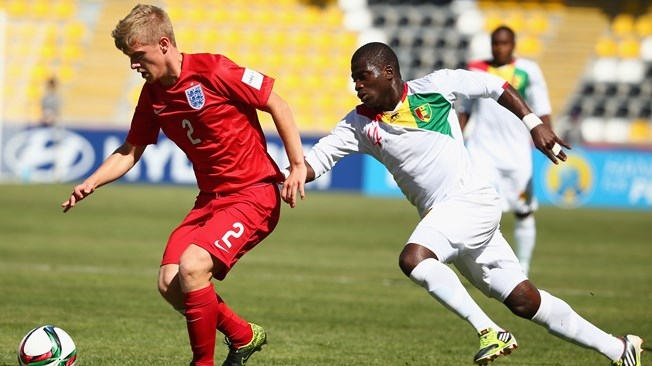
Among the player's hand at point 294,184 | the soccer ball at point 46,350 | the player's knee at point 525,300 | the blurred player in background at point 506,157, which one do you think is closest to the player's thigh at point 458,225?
the player's knee at point 525,300

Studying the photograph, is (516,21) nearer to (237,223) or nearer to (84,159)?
(84,159)

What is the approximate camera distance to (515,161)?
11781 millimetres

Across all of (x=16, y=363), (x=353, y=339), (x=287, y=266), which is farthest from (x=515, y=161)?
(x=16, y=363)

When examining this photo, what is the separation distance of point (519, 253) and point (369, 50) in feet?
20.0

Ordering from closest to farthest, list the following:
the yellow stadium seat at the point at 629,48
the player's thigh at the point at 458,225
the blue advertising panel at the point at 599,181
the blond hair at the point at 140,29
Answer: the blond hair at the point at 140,29
the player's thigh at the point at 458,225
the blue advertising panel at the point at 599,181
the yellow stadium seat at the point at 629,48

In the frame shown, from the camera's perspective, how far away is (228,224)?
6.20 metres

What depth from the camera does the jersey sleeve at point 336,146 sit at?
671 cm

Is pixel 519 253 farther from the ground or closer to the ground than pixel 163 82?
closer to the ground

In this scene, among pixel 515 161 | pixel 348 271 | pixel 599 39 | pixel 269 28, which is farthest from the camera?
pixel 269 28

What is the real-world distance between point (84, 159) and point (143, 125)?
65.0ft

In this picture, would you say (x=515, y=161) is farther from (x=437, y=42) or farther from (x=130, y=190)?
(x=437, y=42)

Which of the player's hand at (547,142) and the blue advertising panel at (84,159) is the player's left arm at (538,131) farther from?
the blue advertising panel at (84,159)

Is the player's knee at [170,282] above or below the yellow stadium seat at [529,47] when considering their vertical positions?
above

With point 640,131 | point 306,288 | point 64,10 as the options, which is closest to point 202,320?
point 306,288
